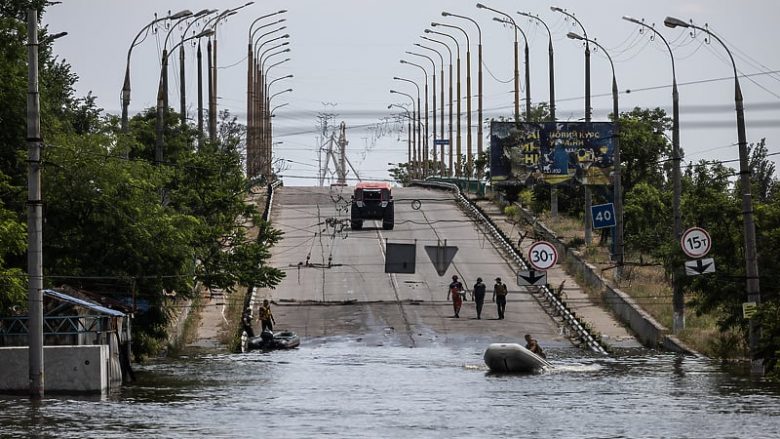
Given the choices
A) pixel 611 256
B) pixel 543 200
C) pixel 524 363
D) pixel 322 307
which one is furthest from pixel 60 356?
pixel 543 200

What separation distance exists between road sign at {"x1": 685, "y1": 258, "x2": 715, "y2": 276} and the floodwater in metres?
3.22

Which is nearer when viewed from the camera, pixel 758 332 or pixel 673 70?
pixel 758 332

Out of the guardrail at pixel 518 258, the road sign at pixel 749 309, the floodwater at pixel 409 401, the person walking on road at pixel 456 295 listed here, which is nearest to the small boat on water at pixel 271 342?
the floodwater at pixel 409 401

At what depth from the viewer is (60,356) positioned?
44094 millimetres

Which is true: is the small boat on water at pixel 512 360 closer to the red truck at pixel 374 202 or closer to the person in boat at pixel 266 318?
the person in boat at pixel 266 318

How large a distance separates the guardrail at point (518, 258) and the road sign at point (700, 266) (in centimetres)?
683

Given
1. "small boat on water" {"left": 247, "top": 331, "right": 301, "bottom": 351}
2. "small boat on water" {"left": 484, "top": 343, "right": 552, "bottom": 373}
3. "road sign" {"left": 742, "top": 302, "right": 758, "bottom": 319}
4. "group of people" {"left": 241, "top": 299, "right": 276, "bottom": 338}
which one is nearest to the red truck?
"group of people" {"left": 241, "top": 299, "right": 276, "bottom": 338}

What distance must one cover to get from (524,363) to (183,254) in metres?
11.9

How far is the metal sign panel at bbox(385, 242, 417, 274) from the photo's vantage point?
72125 mm

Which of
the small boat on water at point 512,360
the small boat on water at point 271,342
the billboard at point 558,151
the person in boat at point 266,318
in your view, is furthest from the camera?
the billboard at point 558,151

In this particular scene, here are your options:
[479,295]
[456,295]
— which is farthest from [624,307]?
[456,295]

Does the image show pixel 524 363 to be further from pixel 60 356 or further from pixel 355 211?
pixel 355 211

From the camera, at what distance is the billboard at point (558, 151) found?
7831cm

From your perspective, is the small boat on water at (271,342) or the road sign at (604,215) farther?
the road sign at (604,215)
